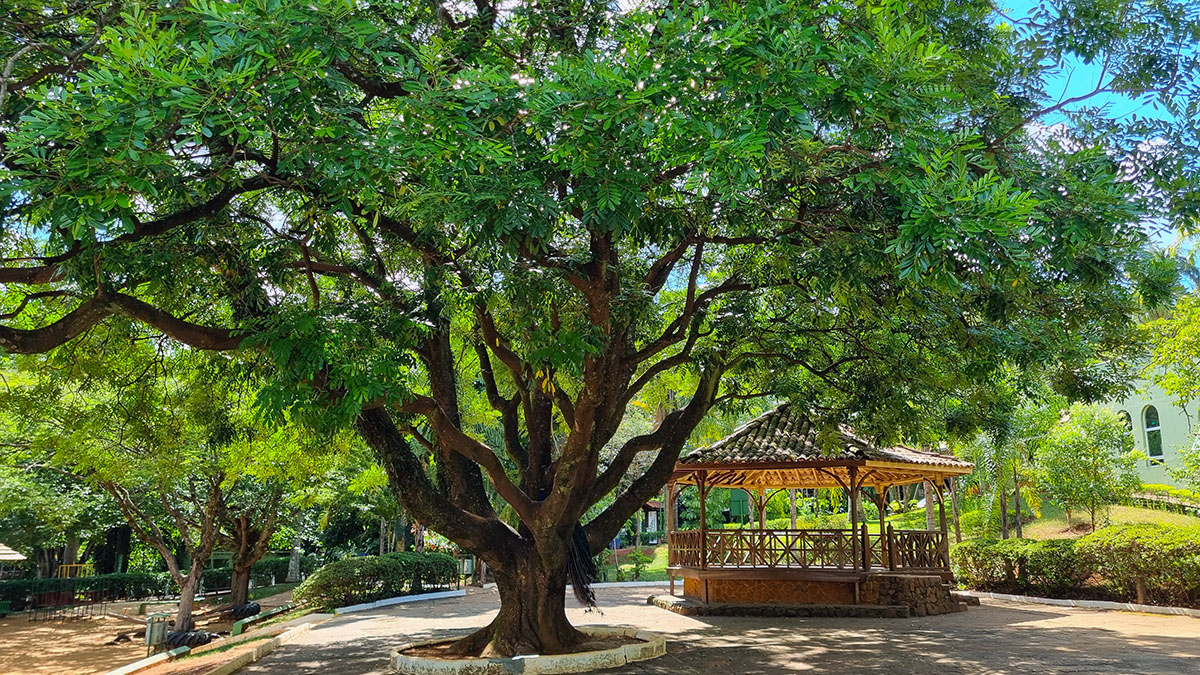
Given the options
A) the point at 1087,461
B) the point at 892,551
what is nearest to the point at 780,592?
the point at 892,551

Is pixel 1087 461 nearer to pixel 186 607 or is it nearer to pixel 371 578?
pixel 371 578

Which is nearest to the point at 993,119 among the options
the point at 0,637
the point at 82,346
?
the point at 82,346

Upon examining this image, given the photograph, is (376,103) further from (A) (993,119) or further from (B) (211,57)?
(A) (993,119)

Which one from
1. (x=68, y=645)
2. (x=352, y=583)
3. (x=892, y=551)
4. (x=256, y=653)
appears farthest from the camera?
(x=352, y=583)

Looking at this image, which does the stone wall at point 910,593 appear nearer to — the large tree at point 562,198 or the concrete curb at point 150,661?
the large tree at point 562,198

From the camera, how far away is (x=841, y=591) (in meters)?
17.0

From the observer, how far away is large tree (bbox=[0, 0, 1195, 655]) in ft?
17.4

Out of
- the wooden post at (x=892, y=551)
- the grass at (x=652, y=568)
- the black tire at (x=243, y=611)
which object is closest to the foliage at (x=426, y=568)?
the black tire at (x=243, y=611)

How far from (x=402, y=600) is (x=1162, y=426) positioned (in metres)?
26.0

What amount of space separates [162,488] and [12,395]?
21.9ft

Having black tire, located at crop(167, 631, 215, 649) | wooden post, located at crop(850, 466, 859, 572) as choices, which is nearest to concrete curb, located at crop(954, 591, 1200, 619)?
wooden post, located at crop(850, 466, 859, 572)

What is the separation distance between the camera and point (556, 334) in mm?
8234

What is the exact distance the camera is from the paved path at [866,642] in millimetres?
10492

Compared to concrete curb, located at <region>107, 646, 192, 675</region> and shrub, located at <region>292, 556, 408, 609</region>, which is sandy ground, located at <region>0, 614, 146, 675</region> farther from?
shrub, located at <region>292, 556, 408, 609</region>
